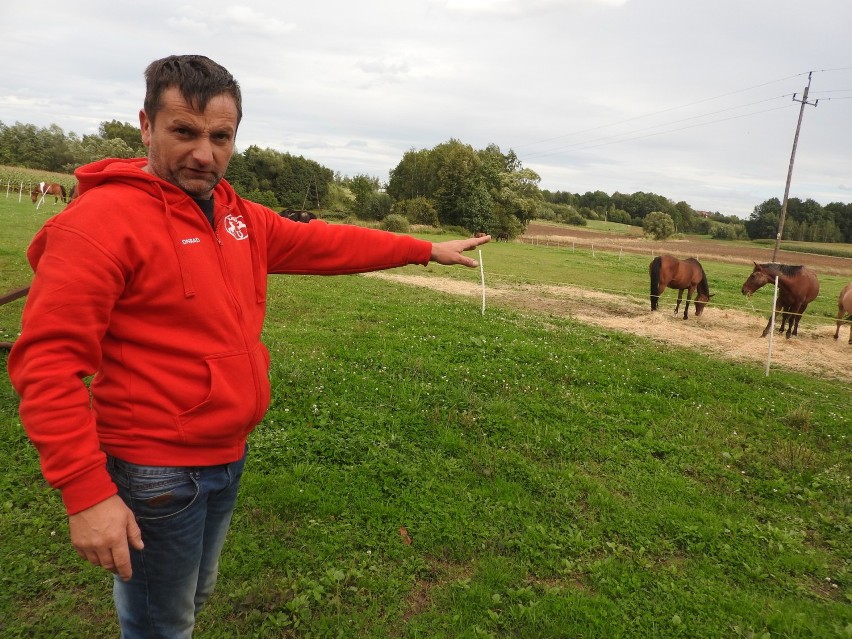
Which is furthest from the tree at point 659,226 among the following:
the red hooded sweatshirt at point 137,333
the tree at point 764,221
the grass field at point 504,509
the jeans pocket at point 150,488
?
the jeans pocket at point 150,488

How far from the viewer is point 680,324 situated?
1251cm

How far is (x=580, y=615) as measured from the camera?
3.32 m

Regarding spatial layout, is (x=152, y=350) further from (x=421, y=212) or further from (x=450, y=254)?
(x=421, y=212)

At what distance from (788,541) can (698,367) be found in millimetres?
4528

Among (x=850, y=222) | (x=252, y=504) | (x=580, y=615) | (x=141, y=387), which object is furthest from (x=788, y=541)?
(x=850, y=222)

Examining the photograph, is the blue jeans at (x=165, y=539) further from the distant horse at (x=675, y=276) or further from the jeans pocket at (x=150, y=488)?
the distant horse at (x=675, y=276)

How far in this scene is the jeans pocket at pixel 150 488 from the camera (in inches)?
66.4

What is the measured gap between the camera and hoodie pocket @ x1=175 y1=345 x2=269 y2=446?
1.74 metres

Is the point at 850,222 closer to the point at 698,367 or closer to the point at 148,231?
the point at 698,367

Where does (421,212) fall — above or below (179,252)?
above

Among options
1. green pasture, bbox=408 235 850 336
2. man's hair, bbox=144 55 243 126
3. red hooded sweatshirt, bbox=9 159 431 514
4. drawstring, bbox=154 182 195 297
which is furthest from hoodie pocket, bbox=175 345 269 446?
green pasture, bbox=408 235 850 336

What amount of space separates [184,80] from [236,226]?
0.54 meters

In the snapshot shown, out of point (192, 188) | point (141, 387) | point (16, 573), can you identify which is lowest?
point (16, 573)

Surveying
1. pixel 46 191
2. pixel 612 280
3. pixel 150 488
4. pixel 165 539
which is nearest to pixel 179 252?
pixel 150 488
